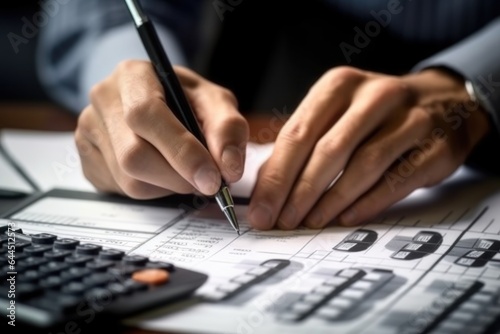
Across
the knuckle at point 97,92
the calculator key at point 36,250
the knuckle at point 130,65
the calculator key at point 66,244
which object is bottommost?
the calculator key at point 66,244

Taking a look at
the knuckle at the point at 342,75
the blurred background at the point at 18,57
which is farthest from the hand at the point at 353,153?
the blurred background at the point at 18,57

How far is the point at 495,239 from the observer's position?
0.48m

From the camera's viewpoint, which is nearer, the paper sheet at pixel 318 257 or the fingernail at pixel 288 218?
the paper sheet at pixel 318 257

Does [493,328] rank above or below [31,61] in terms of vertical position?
below

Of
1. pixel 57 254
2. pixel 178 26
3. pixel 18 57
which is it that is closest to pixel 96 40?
pixel 178 26

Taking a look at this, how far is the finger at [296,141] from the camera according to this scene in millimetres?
520

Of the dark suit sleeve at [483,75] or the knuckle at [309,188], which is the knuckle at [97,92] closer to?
the knuckle at [309,188]

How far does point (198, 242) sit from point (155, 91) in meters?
0.13

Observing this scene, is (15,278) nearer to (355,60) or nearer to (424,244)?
(424,244)

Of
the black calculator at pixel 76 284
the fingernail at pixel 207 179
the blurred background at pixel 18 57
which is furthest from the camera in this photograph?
the blurred background at pixel 18 57

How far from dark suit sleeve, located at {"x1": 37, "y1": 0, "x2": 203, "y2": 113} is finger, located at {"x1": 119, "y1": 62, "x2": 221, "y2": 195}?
0.35 metres

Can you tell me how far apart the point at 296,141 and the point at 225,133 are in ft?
0.22

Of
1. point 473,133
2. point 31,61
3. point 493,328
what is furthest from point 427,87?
point 31,61

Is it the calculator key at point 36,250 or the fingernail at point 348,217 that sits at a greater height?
the calculator key at point 36,250
